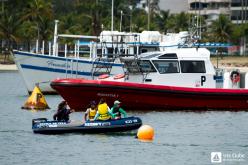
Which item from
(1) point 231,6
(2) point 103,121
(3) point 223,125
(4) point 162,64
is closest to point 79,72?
(4) point 162,64

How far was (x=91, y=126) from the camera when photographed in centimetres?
3681

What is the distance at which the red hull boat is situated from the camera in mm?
43406

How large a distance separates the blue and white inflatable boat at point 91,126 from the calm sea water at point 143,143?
281mm

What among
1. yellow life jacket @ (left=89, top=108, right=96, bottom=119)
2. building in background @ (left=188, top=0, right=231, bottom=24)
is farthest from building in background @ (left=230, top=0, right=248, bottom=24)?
yellow life jacket @ (left=89, top=108, right=96, bottom=119)

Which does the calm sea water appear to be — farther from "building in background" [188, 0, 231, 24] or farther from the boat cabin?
"building in background" [188, 0, 231, 24]

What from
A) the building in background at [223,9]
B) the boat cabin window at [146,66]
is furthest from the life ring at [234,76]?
the building in background at [223,9]

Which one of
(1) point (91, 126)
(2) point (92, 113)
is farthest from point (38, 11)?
(1) point (91, 126)

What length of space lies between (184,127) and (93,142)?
253 inches

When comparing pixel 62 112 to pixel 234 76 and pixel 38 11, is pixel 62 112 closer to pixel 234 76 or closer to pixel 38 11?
pixel 234 76

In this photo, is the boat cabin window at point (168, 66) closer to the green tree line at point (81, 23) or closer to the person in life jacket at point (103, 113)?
the person in life jacket at point (103, 113)

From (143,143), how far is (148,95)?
329 inches

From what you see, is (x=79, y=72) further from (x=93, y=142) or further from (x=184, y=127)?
(x=93, y=142)

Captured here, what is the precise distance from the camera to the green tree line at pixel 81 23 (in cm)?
11150

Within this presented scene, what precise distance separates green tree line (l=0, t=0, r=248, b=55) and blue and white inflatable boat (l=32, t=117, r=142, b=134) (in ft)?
208
